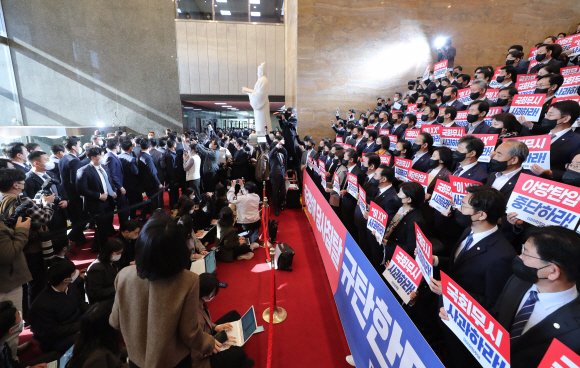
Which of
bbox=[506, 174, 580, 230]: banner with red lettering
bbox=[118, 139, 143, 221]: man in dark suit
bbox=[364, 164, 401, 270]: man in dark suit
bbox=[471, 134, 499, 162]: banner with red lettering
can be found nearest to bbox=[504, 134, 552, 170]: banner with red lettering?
bbox=[471, 134, 499, 162]: banner with red lettering

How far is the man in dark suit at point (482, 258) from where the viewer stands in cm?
181

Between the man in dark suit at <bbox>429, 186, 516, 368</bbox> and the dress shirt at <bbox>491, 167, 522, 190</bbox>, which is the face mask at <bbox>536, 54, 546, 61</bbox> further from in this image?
the man in dark suit at <bbox>429, 186, 516, 368</bbox>

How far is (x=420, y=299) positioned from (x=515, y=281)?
95 cm

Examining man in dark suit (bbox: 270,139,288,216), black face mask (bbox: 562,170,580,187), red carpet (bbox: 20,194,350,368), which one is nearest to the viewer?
black face mask (bbox: 562,170,580,187)

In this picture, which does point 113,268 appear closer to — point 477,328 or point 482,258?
point 477,328

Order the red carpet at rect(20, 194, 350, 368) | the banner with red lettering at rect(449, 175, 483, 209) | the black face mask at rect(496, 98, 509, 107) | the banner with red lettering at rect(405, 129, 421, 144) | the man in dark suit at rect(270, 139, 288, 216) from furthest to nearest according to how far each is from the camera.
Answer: the man in dark suit at rect(270, 139, 288, 216) < the banner with red lettering at rect(405, 129, 421, 144) < the black face mask at rect(496, 98, 509, 107) < the red carpet at rect(20, 194, 350, 368) < the banner with red lettering at rect(449, 175, 483, 209)

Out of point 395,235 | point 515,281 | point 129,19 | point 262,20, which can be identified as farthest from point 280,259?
point 129,19

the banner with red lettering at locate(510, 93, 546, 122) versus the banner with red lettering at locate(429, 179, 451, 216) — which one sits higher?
the banner with red lettering at locate(510, 93, 546, 122)

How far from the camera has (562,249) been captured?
1.32 m

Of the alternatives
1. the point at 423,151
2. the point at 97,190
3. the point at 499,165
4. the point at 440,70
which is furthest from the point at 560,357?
the point at 440,70

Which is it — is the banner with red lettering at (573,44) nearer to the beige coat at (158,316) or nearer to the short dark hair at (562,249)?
the short dark hair at (562,249)

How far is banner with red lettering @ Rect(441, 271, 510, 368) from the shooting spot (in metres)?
1.14

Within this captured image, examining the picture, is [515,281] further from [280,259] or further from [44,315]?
[44,315]

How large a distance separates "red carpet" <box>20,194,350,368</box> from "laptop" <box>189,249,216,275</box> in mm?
383
